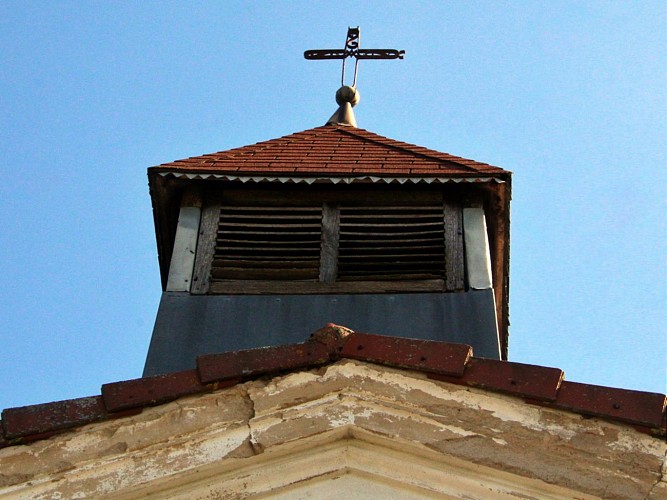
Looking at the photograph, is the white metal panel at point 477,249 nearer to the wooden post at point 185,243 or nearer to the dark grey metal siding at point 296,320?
the dark grey metal siding at point 296,320

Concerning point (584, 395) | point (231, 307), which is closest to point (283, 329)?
point (231, 307)

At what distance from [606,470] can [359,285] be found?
3488mm

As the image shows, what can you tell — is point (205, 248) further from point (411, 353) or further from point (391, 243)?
point (411, 353)

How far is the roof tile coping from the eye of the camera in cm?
432

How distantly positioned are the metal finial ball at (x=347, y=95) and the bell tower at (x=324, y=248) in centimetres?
237

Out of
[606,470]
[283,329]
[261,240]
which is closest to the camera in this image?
[606,470]

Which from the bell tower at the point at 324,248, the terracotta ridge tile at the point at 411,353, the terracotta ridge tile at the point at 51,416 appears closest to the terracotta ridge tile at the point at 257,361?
the terracotta ridge tile at the point at 411,353

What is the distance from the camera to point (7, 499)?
14.2ft

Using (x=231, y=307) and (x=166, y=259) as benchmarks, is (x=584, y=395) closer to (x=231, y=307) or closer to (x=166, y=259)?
(x=231, y=307)

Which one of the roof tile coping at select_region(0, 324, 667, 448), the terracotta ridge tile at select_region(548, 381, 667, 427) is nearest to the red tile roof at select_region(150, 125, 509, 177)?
the roof tile coping at select_region(0, 324, 667, 448)

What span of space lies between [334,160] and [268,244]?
3.25 ft

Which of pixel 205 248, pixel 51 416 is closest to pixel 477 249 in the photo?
pixel 205 248

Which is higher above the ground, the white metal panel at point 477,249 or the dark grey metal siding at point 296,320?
the white metal panel at point 477,249

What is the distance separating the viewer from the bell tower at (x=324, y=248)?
23.5 ft
